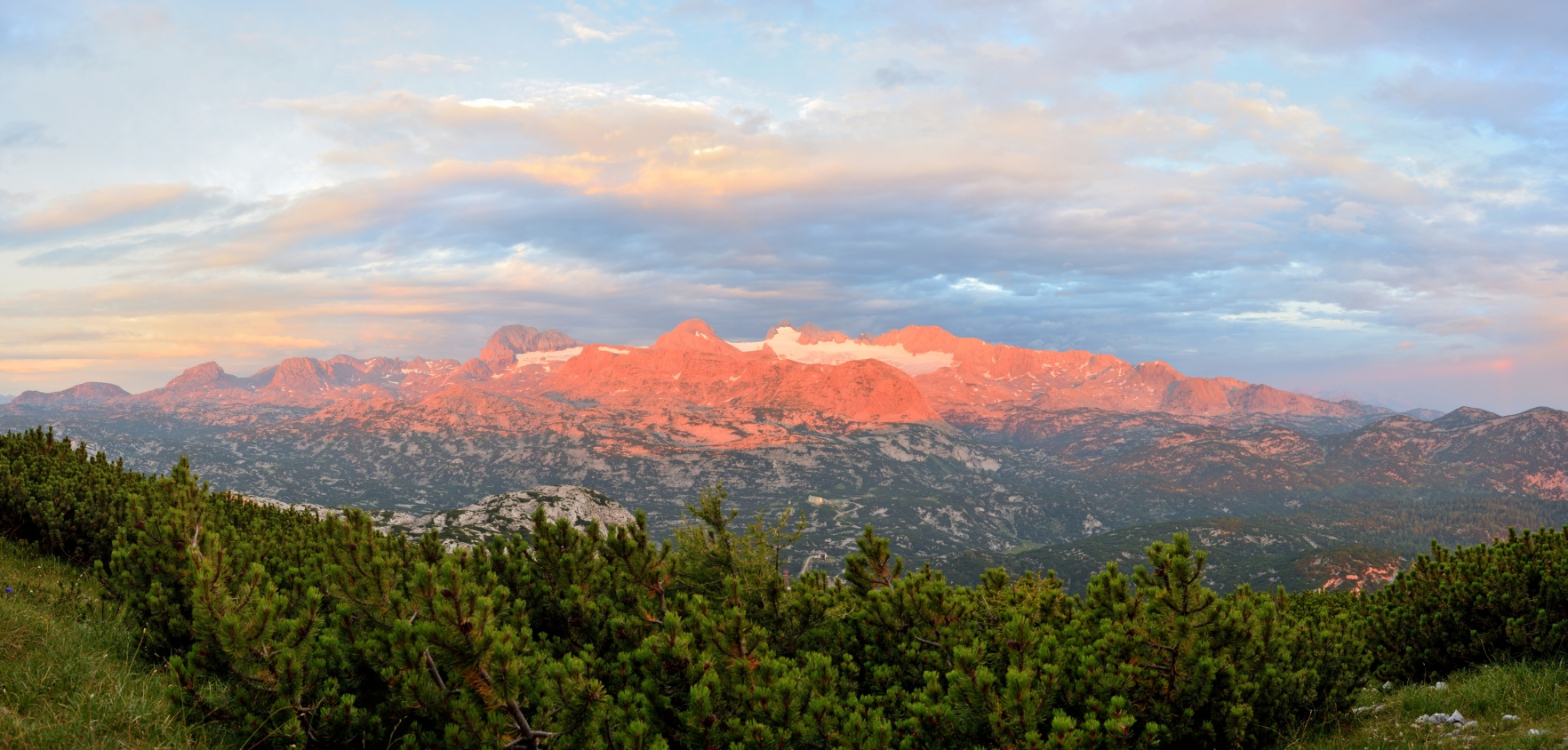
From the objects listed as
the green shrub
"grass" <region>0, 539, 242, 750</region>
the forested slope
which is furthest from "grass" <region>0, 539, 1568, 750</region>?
the green shrub

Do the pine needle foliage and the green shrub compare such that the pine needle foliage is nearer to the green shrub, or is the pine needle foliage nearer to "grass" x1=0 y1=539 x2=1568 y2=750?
"grass" x1=0 y1=539 x2=1568 y2=750

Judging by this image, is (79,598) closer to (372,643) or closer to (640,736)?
(372,643)

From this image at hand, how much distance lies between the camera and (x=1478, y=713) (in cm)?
1382

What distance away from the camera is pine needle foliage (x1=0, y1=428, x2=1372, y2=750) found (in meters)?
9.45

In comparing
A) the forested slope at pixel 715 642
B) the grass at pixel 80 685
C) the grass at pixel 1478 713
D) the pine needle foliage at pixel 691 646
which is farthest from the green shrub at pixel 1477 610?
the grass at pixel 80 685

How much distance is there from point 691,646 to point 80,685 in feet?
30.6

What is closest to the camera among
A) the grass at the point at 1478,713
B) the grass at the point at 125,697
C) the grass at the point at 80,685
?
the grass at the point at 80,685

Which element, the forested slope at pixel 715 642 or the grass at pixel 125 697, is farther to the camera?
the grass at pixel 125 697

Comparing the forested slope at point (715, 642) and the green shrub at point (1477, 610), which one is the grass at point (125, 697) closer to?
the forested slope at point (715, 642)

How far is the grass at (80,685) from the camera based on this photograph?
9414mm

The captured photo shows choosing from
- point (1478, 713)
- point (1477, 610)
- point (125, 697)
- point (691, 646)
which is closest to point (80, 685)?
point (125, 697)

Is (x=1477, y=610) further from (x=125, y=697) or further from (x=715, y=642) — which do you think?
(x=125, y=697)

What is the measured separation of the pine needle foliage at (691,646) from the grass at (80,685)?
0.49 meters

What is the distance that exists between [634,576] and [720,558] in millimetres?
2220
